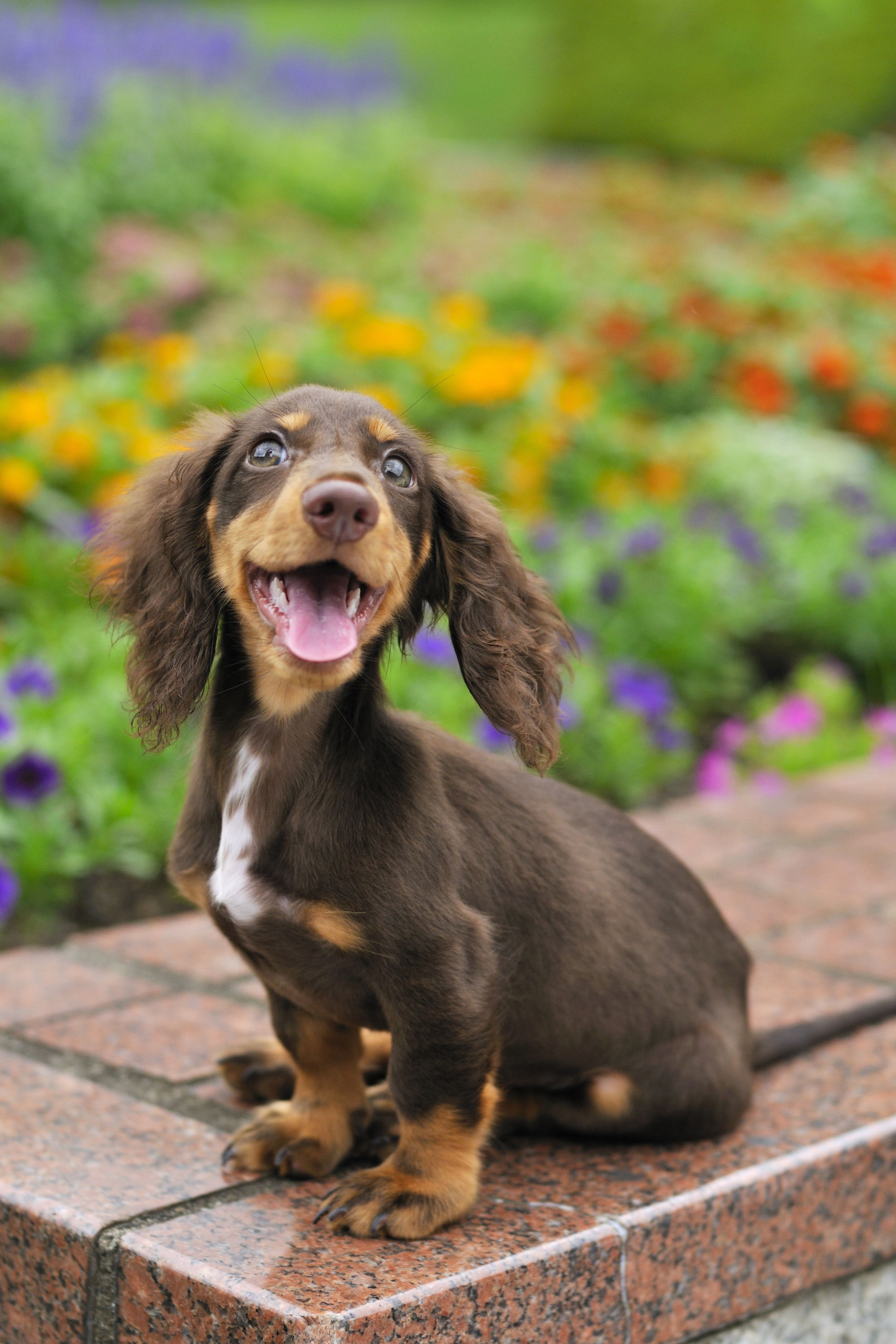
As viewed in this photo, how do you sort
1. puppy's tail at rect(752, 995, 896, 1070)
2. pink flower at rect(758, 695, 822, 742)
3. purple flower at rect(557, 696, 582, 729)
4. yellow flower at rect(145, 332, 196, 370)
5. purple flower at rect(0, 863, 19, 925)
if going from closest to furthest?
1. puppy's tail at rect(752, 995, 896, 1070)
2. purple flower at rect(0, 863, 19, 925)
3. purple flower at rect(557, 696, 582, 729)
4. pink flower at rect(758, 695, 822, 742)
5. yellow flower at rect(145, 332, 196, 370)

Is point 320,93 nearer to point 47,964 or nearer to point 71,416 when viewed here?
point 71,416

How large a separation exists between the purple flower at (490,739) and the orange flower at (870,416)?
3.95m

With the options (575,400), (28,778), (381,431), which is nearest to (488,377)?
(575,400)

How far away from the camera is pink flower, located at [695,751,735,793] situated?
14.8 ft

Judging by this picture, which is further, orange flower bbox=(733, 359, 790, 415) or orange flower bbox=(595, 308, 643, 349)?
orange flower bbox=(595, 308, 643, 349)

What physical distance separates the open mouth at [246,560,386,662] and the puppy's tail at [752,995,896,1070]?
1.23 metres

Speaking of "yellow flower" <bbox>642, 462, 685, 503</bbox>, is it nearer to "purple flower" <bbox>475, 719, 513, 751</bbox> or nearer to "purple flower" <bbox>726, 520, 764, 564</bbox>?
"purple flower" <bbox>726, 520, 764, 564</bbox>

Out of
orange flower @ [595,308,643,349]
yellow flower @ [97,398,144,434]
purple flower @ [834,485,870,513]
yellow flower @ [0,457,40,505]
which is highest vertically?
orange flower @ [595,308,643,349]

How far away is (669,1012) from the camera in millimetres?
A: 2309

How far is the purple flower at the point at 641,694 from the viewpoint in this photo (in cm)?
427

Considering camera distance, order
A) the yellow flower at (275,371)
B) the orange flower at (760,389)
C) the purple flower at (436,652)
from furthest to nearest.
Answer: the orange flower at (760,389), the yellow flower at (275,371), the purple flower at (436,652)

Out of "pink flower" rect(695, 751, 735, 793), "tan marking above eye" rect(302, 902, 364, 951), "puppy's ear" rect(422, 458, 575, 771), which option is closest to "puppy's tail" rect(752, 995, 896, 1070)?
"puppy's ear" rect(422, 458, 575, 771)

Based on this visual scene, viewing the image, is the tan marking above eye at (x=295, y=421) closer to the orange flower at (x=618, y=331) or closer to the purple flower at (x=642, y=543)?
the purple flower at (x=642, y=543)

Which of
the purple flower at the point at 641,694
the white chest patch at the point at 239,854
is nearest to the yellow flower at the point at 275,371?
the purple flower at the point at 641,694
